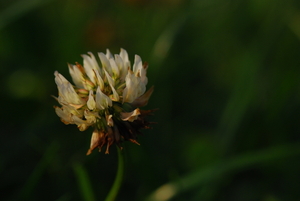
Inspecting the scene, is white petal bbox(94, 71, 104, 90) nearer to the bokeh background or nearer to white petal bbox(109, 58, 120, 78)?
white petal bbox(109, 58, 120, 78)

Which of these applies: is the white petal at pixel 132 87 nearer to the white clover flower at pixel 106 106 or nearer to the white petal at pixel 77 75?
the white clover flower at pixel 106 106

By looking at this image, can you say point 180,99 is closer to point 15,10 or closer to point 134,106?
point 15,10

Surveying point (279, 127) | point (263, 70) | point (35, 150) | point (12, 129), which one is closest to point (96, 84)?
point (35, 150)

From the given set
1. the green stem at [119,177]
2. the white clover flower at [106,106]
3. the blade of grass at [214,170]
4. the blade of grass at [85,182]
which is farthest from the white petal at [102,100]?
the blade of grass at [214,170]

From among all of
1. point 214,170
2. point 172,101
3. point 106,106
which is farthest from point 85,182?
point 172,101

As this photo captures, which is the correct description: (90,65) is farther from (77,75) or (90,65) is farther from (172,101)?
(172,101)
